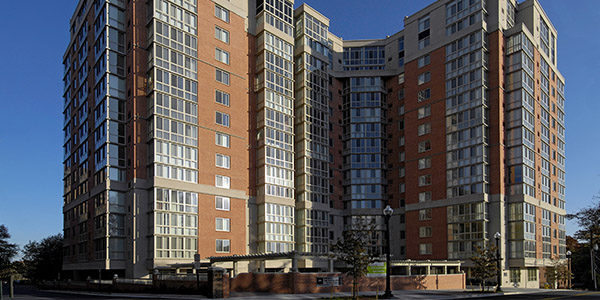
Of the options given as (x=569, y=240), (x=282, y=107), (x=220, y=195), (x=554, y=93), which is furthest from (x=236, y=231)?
(x=569, y=240)

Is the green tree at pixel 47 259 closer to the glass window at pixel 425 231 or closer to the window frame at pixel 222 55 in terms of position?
the window frame at pixel 222 55

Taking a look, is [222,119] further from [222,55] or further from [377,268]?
[377,268]

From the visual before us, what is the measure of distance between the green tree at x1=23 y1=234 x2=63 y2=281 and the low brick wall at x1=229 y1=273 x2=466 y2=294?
174 feet

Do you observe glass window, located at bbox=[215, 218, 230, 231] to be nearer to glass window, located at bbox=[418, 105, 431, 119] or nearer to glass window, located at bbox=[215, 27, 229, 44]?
glass window, located at bbox=[215, 27, 229, 44]

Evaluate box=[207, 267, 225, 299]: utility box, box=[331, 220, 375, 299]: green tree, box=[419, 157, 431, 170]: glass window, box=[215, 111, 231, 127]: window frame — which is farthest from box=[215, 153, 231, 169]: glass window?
box=[331, 220, 375, 299]: green tree

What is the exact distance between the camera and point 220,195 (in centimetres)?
6109

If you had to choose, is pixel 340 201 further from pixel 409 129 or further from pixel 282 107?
pixel 282 107

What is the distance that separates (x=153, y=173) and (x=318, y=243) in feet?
87.8

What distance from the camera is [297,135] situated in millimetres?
74125

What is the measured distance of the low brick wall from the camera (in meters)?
40.5

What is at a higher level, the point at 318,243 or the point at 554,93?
the point at 554,93

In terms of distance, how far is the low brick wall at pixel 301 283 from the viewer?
40.5m

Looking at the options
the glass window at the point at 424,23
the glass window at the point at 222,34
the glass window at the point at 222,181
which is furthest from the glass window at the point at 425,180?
the glass window at the point at 222,34

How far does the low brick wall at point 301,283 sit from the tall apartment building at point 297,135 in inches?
553
